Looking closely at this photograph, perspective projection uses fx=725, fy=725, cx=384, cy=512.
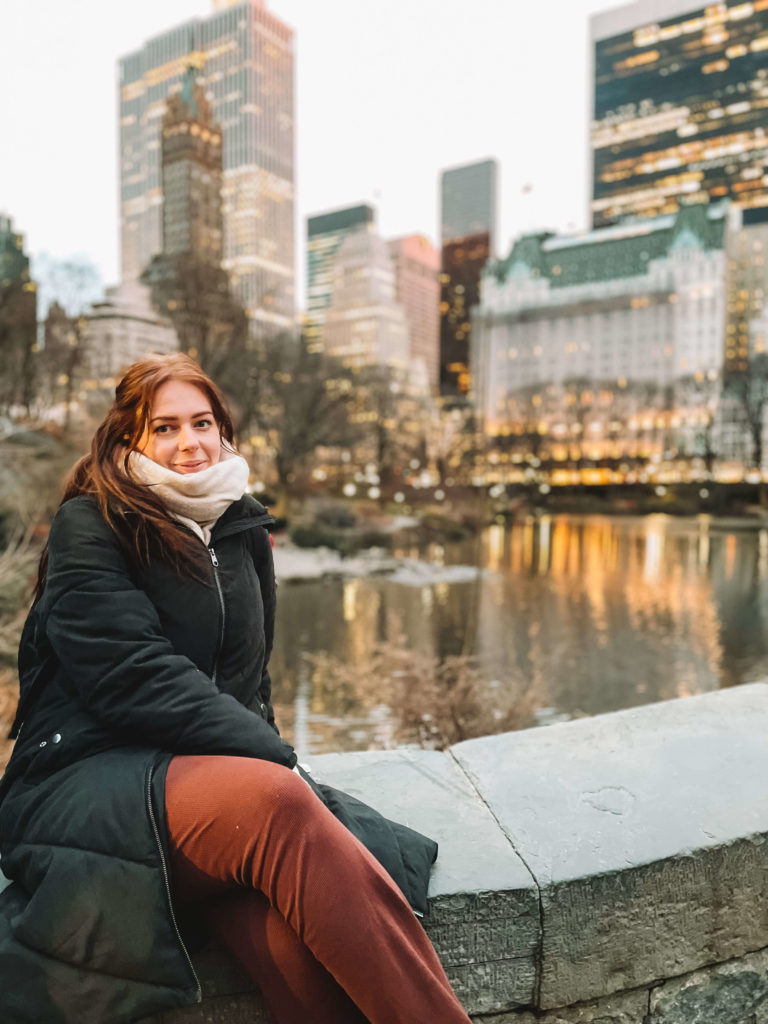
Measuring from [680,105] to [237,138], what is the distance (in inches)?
330

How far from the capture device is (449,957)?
1125mm

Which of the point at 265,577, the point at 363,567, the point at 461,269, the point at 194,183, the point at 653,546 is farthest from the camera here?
the point at 194,183

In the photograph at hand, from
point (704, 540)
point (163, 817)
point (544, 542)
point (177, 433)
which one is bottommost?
point (544, 542)

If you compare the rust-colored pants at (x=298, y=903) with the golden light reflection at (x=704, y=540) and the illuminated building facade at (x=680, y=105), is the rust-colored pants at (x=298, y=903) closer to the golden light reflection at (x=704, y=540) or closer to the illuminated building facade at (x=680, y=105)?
the golden light reflection at (x=704, y=540)

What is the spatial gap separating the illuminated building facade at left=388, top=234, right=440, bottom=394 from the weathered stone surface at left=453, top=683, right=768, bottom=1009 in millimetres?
12954

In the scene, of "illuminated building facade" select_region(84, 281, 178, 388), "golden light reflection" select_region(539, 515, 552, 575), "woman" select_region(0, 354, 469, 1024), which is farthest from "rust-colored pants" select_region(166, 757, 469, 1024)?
"illuminated building facade" select_region(84, 281, 178, 388)

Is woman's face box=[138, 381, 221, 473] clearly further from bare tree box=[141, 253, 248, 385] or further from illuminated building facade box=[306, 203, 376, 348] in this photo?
illuminated building facade box=[306, 203, 376, 348]

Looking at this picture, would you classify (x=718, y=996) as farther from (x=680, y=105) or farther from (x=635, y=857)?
(x=680, y=105)

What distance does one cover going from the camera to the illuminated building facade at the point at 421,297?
14.5m

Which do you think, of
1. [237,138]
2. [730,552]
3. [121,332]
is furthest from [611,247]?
[121,332]

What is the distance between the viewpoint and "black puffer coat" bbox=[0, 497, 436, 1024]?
37.8 inches

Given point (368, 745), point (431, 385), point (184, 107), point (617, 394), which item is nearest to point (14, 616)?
point (368, 745)

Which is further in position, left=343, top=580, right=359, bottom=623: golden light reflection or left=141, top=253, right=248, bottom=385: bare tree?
left=141, top=253, right=248, bottom=385: bare tree

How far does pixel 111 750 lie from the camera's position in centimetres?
112
